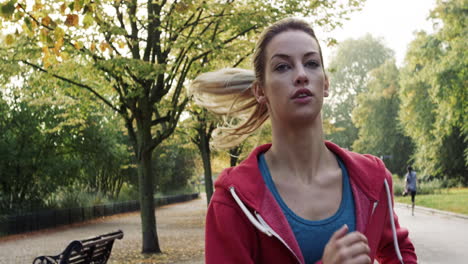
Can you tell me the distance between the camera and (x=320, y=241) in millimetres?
1965

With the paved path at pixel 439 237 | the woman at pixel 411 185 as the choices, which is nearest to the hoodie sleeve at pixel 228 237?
the paved path at pixel 439 237

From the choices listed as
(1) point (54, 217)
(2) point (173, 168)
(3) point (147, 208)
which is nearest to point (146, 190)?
(3) point (147, 208)

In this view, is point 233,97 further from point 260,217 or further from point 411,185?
point 411,185

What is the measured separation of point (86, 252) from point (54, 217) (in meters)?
15.7

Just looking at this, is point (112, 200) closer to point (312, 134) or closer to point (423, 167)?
point (423, 167)

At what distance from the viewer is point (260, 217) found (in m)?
1.95

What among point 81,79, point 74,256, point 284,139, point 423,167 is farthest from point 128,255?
point 423,167

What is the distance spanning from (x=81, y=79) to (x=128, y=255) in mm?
4624

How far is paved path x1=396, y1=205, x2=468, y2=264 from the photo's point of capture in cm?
1166

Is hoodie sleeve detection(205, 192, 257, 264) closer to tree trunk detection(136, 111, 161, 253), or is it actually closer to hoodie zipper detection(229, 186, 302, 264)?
hoodie zipper detection(229, 186, 302, 264)

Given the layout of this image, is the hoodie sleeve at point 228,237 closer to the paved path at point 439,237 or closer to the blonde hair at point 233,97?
the blonde hair at point 233,97

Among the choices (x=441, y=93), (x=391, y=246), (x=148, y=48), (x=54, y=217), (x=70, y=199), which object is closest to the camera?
(x=391, y=246)

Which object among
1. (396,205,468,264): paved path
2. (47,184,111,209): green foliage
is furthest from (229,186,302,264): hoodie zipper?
(47,184,111,209): green foliage

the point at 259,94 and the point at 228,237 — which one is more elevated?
the point at 259,94
